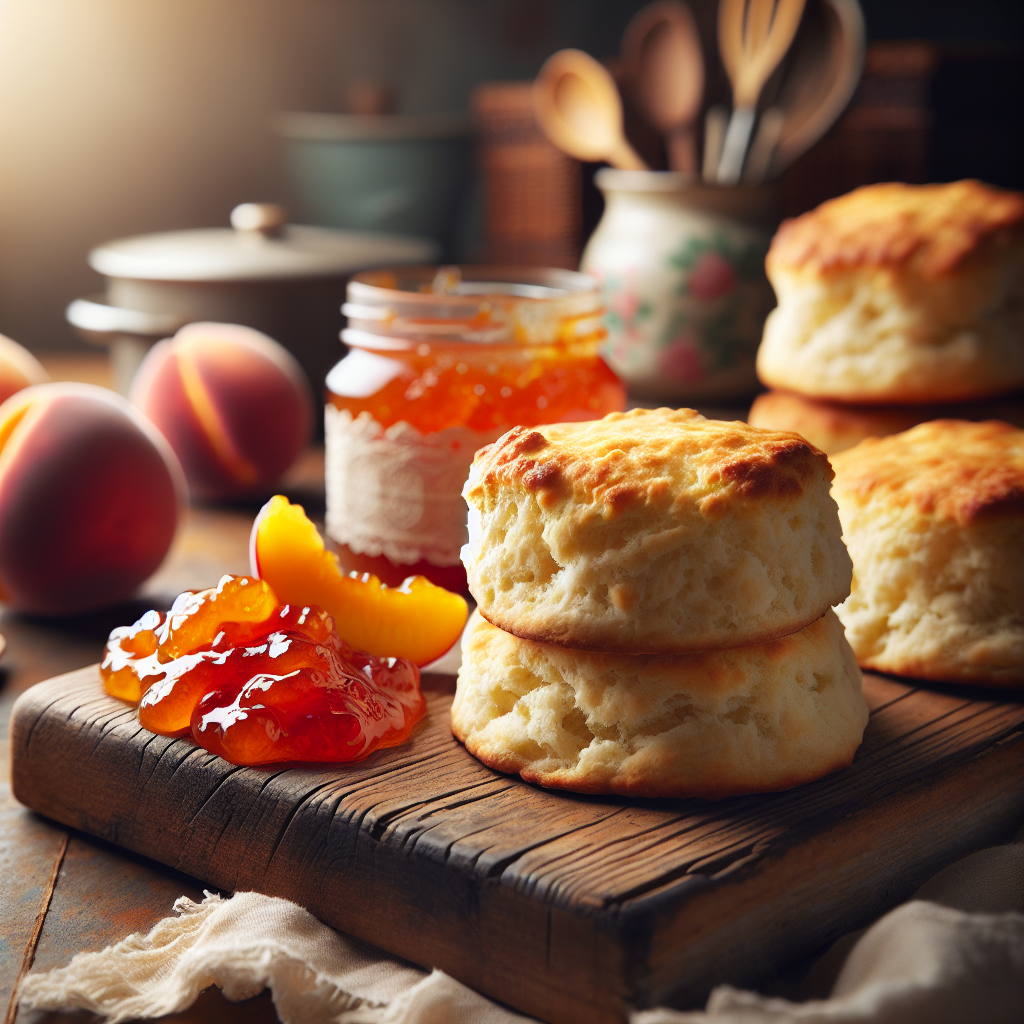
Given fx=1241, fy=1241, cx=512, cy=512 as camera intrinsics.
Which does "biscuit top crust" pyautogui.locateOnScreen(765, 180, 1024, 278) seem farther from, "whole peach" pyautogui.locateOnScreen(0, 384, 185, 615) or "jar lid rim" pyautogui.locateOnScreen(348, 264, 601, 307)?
"whole peach" pyautogui.locateOnScreen(0, 384, 185, 615)

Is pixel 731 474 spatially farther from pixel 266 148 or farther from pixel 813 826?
pixel 266 148

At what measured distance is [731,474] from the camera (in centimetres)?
100

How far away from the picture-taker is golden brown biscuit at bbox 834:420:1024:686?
1.19 m

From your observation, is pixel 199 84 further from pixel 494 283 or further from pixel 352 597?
pixel 352 597

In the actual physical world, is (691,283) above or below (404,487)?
above

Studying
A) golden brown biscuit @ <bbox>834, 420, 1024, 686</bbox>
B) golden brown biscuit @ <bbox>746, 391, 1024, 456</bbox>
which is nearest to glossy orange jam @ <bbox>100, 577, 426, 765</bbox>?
golden brown biscuit @ <bbox>834, 420, 1024, 686</bbox>

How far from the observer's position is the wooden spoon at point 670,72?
2.25m

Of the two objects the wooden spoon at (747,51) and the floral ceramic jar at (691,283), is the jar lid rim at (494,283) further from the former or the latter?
the wooden spoon at (747,51)

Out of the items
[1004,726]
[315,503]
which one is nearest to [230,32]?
[315,503]

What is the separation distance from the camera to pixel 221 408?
215 centimetres

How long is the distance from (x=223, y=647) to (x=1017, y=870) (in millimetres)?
708

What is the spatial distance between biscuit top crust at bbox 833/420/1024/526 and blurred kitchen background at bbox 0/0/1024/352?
2.32 metres

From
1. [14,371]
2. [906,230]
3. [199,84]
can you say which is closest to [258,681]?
[906,230]

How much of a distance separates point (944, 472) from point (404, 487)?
25.2 inches
